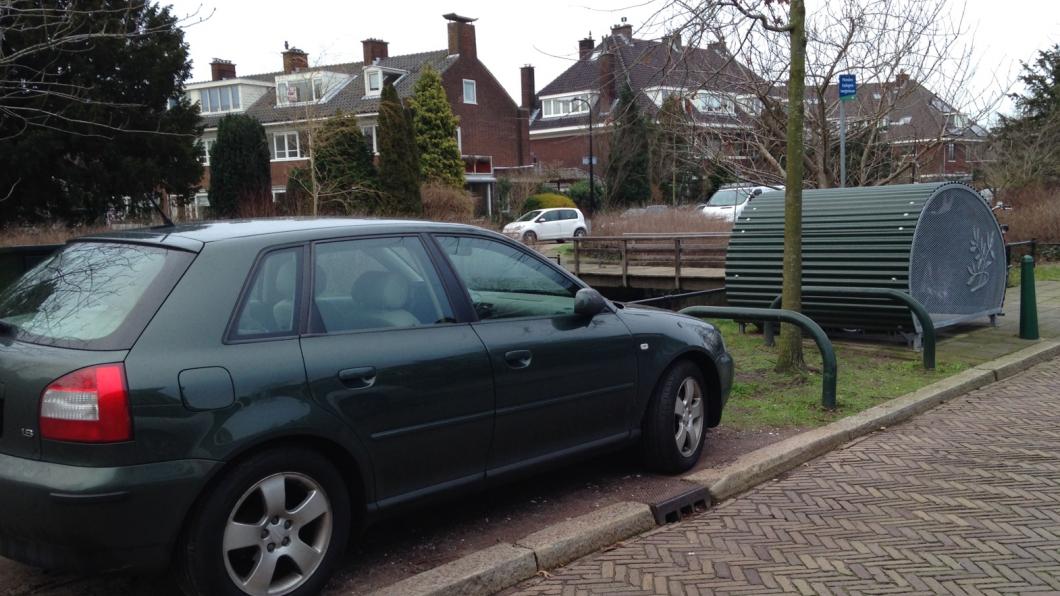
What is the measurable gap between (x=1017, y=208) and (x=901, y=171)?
931 centimetres

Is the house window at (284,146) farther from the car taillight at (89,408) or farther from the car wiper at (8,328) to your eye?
the car taillight at (89,408)

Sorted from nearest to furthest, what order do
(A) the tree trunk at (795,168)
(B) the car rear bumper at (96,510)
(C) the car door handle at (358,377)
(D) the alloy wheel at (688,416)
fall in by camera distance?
(B) the car rear bumper at (96,510) < (C) the car door handle at (358,377) < (D) the alloy wheel at (688,416) < (A) the tree trunk at (795,168)

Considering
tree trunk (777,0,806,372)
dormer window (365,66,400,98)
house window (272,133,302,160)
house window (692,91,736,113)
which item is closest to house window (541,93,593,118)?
dormer window (365,66,400,98)

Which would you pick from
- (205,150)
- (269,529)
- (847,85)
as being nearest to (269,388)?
(269,529)

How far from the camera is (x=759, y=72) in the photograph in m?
14.3

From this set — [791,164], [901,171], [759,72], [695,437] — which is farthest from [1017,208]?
[695,437]

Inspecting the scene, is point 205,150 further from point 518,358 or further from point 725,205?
point 518,358

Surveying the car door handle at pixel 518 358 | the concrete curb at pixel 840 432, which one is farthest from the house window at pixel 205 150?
the car door handle at pixel 518 358

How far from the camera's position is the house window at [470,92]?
1977 inches

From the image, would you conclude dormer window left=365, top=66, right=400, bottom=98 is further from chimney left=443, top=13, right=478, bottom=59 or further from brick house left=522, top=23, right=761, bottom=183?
brick house left=522, top=23, right=761, bottom=183

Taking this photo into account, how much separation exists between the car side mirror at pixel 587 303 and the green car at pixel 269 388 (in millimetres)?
17

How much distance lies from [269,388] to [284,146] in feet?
152

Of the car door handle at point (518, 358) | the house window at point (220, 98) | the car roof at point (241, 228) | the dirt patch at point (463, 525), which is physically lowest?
the dirt patch at point (463, 525)

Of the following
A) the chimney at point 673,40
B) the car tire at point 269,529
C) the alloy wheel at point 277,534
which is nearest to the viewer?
the car tire at point 269,529
